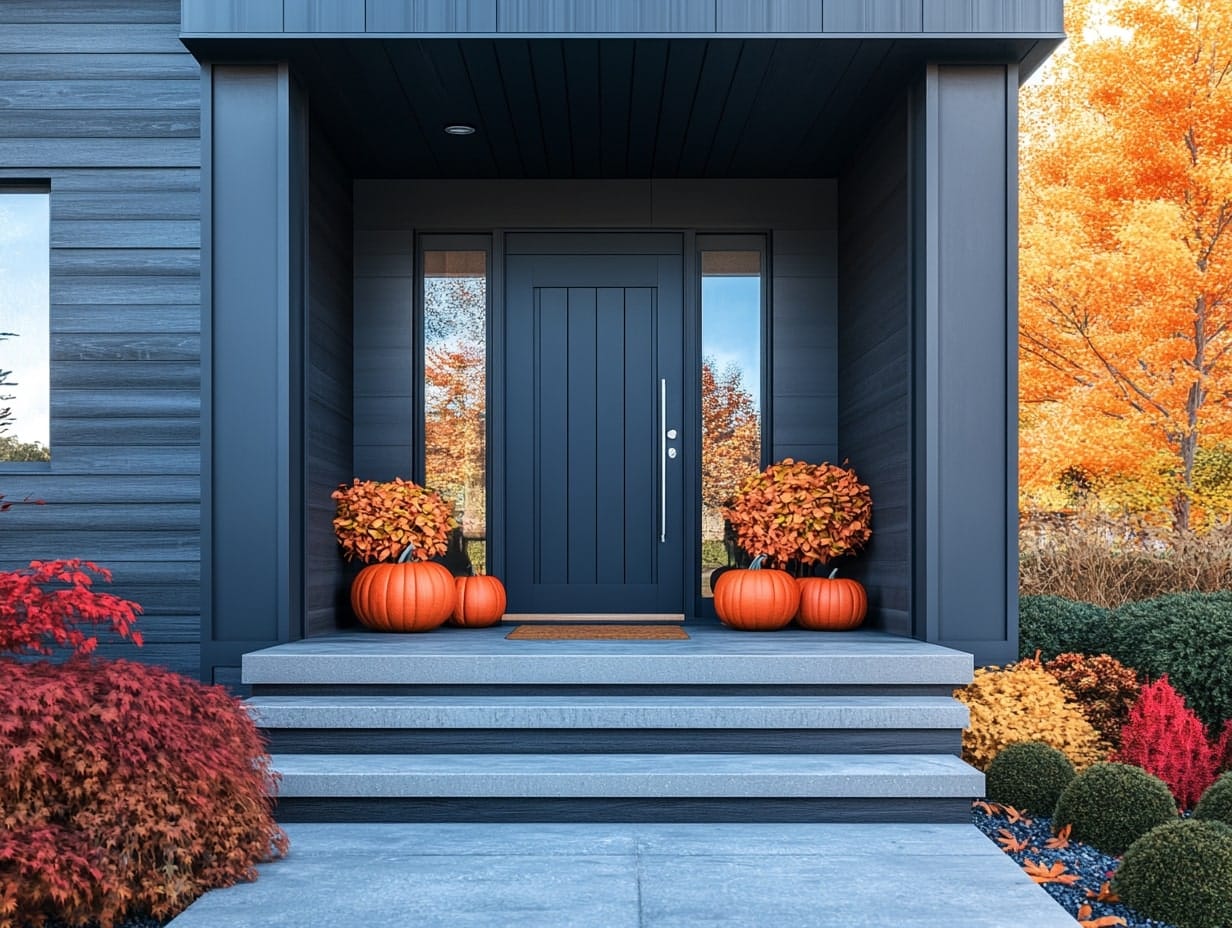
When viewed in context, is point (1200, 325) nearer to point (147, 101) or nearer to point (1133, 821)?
point (1133, 821)

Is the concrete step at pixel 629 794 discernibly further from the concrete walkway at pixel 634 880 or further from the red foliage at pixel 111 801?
the red foliage at pixel 111 801

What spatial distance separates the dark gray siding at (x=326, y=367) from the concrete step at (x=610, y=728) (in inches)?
36.5

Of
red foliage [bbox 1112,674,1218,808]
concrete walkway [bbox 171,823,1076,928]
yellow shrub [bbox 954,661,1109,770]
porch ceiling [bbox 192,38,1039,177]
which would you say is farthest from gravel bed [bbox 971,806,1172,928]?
porch ceiling [bbox 192,38,1039,177]

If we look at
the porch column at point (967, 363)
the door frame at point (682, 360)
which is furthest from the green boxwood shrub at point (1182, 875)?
the door frame at point (682, 360)

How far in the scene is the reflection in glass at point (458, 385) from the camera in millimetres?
5797

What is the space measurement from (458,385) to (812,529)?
6.69 feet

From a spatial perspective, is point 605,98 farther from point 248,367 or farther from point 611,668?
point 611,668

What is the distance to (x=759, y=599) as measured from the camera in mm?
4906

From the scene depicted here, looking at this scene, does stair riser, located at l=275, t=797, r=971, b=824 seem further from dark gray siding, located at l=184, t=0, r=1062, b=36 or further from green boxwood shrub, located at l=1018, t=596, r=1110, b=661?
dark gray siding, located at l=184, t=0, r=1062, b=36

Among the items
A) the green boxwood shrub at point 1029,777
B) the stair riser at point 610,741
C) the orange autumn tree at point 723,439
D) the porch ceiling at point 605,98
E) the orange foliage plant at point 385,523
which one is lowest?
the green boxwood shrub at point 1029,777

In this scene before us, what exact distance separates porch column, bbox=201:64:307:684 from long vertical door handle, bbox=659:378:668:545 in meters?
2.02

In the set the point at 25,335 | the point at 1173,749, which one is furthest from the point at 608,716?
the point at 25,335

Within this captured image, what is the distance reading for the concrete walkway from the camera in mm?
2578

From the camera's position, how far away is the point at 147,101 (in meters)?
4.93
